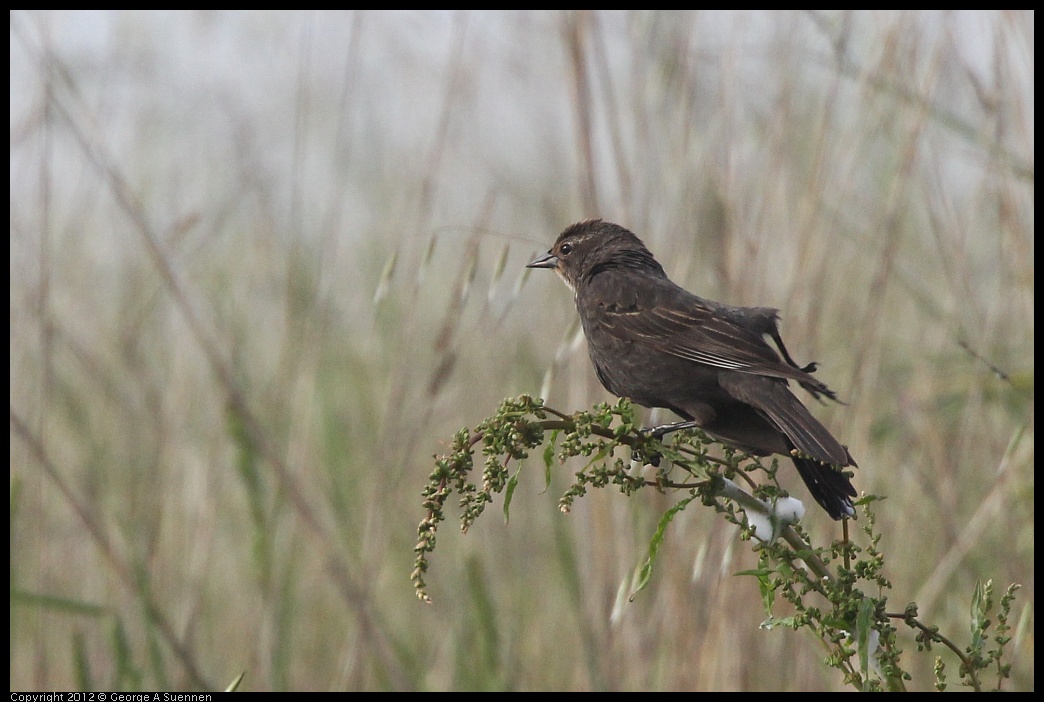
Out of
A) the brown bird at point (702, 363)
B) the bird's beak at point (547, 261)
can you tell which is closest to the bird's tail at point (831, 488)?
the brown bird at point (702, 363)

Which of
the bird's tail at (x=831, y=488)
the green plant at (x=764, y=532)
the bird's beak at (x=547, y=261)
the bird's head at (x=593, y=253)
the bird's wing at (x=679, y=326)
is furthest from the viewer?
the bird's beak at (x=547, y=261)

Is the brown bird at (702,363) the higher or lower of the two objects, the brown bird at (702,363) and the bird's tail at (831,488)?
the higher

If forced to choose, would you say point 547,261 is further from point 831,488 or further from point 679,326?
point 831,488

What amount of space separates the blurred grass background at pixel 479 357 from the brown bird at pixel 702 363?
0.31 m

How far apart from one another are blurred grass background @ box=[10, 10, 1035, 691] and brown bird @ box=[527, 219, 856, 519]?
0.31 meters

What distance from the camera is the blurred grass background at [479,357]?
319cm

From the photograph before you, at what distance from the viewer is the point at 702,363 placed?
7.69 feet

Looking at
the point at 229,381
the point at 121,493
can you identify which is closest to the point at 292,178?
the point at 229,381

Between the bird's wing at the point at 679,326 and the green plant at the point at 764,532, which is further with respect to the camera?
the bird's wing at the point at 679,326

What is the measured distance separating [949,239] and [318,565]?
2722 mm

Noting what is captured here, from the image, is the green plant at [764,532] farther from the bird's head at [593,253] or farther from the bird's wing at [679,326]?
the bird's head at [593,253]

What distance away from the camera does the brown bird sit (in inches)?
78.3

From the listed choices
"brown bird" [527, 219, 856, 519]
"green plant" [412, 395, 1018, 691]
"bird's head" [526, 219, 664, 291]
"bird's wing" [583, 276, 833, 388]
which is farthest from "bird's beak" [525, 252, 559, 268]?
"green plant" [412, 395, 1018, 691]

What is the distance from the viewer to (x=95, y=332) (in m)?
4.41
